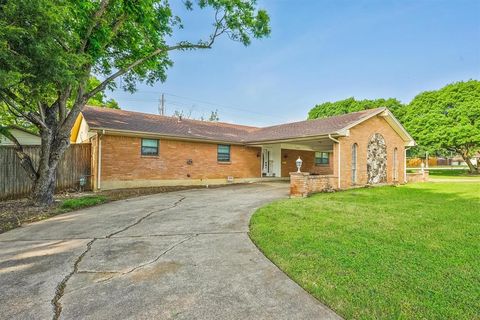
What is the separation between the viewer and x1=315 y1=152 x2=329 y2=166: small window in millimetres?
20609

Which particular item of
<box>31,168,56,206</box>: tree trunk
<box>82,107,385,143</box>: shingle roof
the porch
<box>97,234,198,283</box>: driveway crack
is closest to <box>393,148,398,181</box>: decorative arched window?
<box>82,107,385,143</box>: shingle roof

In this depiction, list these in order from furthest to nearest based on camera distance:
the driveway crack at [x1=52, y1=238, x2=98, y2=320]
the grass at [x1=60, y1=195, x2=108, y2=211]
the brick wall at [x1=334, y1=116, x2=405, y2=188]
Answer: the brick wall at [x1=334, y1=116, x2=405, y2=188] < the grass at [x1=60, y1=195, x2=108, y2=211] < the driveway crack at [x1=52, y1=238, x2=98, y2=320]

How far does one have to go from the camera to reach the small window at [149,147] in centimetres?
1334

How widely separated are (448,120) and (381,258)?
29975 millimetres

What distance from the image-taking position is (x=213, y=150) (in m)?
15.6

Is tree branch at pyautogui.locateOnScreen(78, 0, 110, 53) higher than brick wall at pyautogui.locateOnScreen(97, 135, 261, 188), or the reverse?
tree branch at pyautogui.locateOnScreen(78, 0, 110, 53)

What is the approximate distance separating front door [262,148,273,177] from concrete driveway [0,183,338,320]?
12.3m

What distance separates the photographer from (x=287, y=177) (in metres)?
18.8

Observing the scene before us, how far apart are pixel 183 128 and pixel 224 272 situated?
13515 millimetres

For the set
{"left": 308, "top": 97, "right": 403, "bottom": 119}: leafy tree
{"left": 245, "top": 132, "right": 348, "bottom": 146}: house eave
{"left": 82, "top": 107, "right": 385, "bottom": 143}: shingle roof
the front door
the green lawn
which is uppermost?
{"left": 308, "top": 97, "right": 403, "bottom": 119}: leafy tree

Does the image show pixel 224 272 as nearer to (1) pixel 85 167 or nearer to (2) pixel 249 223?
(2) pixel 249 223

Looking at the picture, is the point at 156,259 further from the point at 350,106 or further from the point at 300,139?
the point at 350,106

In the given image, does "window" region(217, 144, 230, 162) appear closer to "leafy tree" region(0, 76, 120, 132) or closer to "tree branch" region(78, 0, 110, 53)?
"leafy tree" region(0, 76, 120, 132)

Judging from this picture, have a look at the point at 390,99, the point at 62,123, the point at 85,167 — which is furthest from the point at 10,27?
the point at 390,99
